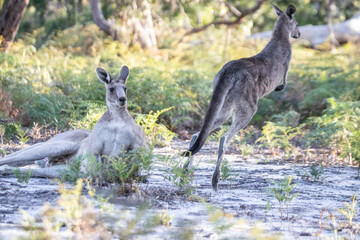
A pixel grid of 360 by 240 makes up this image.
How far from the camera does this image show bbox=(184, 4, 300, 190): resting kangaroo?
19.0 ft

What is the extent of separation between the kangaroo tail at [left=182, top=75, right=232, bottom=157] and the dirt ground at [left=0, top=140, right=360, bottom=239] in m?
0.40

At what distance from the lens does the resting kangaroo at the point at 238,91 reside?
578 cm

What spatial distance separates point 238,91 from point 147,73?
5.33 m

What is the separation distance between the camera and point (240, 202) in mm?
5012

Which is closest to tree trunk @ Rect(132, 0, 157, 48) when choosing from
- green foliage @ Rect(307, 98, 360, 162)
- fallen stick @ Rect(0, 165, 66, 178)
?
green foliage @ Rect(307, 98, 360, 162)

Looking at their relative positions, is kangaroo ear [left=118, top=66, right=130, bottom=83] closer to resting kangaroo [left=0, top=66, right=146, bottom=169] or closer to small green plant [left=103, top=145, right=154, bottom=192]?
resting kangaroo [left=0, top=66, right=146, bottom=169]

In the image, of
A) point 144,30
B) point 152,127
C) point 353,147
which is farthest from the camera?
point 144,30

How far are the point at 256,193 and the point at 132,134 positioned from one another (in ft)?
4.27

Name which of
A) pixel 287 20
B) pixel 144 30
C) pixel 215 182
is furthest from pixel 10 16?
pixel 215 182

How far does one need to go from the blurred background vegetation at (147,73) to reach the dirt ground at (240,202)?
2207mm

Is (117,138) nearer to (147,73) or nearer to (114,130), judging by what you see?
(114,130)

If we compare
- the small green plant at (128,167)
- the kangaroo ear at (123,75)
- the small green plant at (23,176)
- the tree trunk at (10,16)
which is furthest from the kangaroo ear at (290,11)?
the tree trunk at (10,16)

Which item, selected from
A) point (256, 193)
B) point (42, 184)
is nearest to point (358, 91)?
point (256, 193)

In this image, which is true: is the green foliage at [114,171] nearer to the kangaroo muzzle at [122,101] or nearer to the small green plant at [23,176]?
the small green plant at [23,176]
